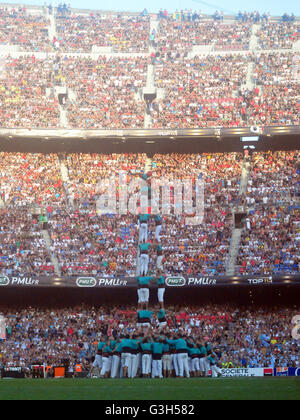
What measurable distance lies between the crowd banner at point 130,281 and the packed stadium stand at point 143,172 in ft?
0.24

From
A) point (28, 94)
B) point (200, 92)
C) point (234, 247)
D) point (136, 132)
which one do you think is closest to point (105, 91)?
point (136, 132)

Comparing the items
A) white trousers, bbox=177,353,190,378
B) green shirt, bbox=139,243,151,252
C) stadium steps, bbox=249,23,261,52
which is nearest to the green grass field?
white trousers, bbox=177,353,190,378

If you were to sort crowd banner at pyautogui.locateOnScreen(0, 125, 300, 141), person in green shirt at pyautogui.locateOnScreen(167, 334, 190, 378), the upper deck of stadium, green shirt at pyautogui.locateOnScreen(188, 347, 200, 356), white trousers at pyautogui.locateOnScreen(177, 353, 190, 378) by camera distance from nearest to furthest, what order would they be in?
1. person in green shirt at pyautogui.locateOnScreen(167, 334, 190, 378)
2. white trousers at pyautogui.locateOnScreen(177, 353, 190, 378)
3. green shirt at pyautogui.locateOnScreen(188, 347, 200, 356)
4. crowd banner at pyautogui.locateOnScreen(0, 125, 300, 141)
5. the upper deck of stadium

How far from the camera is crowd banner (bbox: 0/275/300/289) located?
24.7 m

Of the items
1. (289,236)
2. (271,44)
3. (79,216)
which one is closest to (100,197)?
(79,216)

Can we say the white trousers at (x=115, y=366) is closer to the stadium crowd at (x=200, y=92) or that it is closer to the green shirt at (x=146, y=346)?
the green shirt at (x=146, y=346)

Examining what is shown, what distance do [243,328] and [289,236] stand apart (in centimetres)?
434

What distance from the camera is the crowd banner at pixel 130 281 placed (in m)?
24.7

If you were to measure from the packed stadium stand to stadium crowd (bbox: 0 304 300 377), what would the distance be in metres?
0.07

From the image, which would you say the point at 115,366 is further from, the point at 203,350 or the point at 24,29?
the point at 24,29

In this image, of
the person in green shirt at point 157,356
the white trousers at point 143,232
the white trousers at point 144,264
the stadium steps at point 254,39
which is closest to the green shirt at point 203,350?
the person in green shirt at point 157,356

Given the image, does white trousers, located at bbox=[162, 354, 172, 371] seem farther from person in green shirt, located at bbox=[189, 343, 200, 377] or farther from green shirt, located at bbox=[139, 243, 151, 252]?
green shirt, located at bbox=[139, 243, 151, 252]

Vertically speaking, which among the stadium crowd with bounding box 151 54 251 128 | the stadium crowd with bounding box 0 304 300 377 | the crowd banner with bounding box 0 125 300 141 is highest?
the stadium crowd with bounding box 151 54 251 128

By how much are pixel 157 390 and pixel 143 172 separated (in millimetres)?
18269
